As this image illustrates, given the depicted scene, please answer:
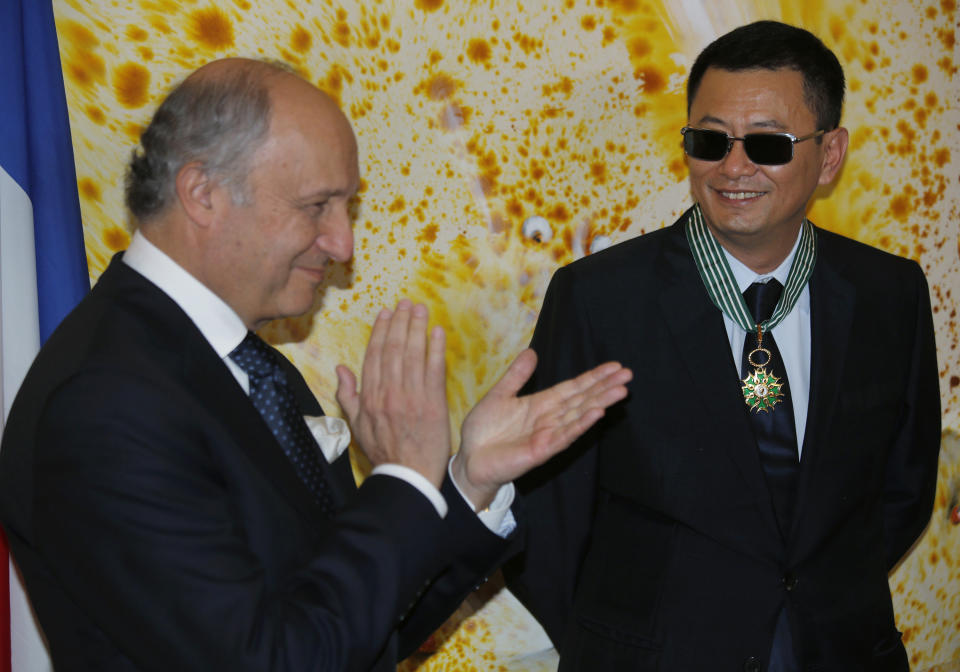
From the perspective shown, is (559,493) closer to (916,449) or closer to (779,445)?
(779,445)

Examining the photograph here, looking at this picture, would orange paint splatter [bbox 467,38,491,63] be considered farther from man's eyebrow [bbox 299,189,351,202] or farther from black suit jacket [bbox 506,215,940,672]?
man's eyebrow [bbox 299,189,351,202]

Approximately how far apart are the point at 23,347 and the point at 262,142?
2.87 feet

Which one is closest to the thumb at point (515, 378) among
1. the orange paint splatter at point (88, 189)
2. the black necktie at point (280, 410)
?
the black necktie at point (280, 410)

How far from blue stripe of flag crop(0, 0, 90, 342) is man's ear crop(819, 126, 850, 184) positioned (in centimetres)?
164

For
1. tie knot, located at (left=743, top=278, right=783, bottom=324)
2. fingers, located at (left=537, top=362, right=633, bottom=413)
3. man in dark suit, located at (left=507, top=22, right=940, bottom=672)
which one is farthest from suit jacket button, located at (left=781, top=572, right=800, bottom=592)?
fingers, located at (left=537, top=362, right=633, bottom=413)

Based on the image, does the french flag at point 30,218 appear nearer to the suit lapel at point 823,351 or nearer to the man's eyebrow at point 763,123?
the man's eyebrow at point 763,123

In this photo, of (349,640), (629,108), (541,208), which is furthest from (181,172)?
(629,108)

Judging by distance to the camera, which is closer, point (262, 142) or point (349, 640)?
point (349, 640)

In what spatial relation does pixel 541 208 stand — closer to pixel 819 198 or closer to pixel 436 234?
pixel 436 234

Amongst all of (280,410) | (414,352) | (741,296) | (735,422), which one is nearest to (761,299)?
(741,296)

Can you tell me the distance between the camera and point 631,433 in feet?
6.75

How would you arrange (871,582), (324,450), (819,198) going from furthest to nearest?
(819,198) → (871,582) → (324,450)

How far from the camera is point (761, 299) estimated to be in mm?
2125

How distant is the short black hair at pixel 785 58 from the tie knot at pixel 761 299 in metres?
0.38
